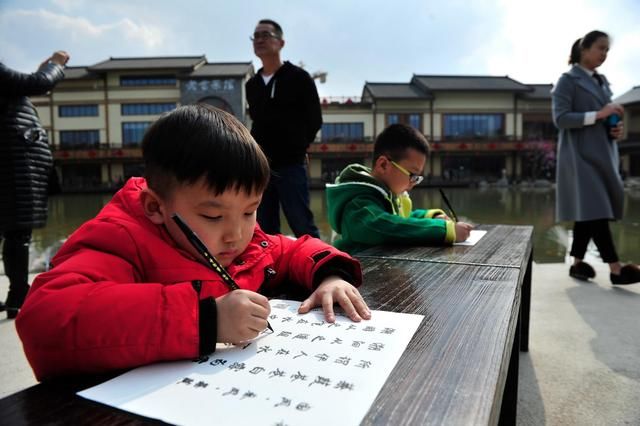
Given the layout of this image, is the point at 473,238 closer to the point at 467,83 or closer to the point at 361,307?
the point at 361,307

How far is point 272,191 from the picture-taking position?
2.35 metres

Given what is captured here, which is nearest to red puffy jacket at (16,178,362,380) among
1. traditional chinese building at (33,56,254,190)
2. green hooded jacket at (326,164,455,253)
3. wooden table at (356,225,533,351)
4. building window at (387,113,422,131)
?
wooden table at (356,225,533,351)

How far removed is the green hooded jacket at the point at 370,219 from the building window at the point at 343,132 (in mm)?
18499

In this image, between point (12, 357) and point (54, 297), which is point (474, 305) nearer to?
point (54, 297)

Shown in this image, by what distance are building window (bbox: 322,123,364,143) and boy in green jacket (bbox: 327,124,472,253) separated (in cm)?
1836

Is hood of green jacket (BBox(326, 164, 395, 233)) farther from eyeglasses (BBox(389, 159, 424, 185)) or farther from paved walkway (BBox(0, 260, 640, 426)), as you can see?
paved walkway (BBox(0, 260, 640, 426))

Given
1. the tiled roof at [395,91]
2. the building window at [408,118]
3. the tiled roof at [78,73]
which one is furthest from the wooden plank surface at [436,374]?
the tiled roof at [78,73]

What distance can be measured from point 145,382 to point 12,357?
127 centimetres

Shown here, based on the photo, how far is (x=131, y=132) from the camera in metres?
19.9

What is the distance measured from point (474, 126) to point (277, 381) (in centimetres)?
2166

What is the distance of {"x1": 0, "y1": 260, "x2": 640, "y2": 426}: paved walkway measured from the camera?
3.52 ft

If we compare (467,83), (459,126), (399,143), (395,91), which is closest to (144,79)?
(395,91)

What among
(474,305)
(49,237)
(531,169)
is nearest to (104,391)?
(474,305)

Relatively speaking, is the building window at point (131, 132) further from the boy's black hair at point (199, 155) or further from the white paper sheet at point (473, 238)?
the boy's black hair at point (199, 155)
